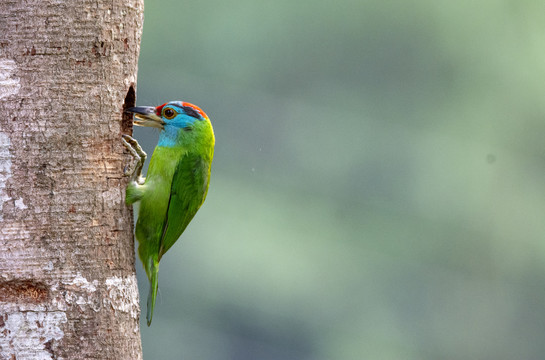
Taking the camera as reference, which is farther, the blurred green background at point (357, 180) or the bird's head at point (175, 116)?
the blurred green background at point (357, 180)

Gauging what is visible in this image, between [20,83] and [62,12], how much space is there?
1.07 ft

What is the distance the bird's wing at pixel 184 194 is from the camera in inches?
172

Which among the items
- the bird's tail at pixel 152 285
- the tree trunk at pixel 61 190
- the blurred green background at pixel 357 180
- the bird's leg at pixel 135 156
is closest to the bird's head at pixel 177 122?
the bird's leg at pixel 135 156

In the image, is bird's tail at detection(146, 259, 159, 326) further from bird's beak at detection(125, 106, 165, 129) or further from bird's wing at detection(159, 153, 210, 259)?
bird's beak at detection(125, 106, 165, 129)

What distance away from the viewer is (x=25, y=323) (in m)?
3.46

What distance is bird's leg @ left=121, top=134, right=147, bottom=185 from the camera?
3.86 metres

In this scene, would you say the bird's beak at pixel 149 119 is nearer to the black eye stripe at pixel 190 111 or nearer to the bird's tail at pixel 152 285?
the black eye stripe at pixel 190 111

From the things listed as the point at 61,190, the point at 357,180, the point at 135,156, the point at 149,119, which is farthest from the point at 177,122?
the point at 357,180

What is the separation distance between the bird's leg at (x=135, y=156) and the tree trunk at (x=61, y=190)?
0.37 ft

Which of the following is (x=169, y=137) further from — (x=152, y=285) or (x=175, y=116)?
(x=152, y=285)

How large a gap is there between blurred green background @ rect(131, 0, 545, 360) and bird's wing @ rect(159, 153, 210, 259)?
10.2m

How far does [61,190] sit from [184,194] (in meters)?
0.94

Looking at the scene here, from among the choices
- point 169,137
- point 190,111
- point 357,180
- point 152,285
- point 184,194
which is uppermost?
point 190,111

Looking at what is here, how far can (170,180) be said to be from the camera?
4426 millimetres
